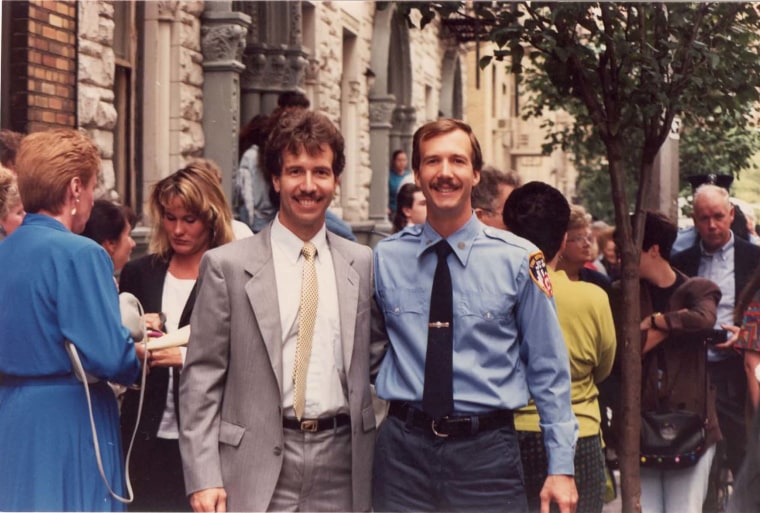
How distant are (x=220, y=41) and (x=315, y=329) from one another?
757 centimetres

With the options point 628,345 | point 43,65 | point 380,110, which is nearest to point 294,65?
point 380,110

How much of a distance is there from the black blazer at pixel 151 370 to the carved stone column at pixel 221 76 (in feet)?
20.1

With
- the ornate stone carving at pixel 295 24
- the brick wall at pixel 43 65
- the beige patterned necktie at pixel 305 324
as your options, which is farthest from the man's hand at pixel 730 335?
the ornate stone carving at pixel 295 24

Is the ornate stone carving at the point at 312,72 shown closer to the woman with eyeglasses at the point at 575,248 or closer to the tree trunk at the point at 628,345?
the woman with eyeglasses at the point at 575,248

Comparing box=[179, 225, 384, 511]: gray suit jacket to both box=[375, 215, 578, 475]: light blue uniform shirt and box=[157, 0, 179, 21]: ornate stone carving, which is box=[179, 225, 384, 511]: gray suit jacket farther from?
box=[157, 0, 179, 21]: ornate stone carving

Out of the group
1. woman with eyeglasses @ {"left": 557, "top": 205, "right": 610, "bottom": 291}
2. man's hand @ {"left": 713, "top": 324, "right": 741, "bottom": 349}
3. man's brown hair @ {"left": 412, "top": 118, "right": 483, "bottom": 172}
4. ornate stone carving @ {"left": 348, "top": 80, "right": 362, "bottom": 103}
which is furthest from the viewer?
ornate stone carving @ {"left": 348, "top": 80, "right": 362, "bottom": 103}

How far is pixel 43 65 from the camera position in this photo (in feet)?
24.4

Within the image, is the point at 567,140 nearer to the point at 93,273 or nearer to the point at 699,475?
the point at 699,475

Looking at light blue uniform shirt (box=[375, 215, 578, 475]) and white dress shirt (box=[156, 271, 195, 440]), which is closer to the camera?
light blue uniform shirt (box=[375, 215, 578, 475])

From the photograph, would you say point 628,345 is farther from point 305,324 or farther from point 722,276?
point 305,324

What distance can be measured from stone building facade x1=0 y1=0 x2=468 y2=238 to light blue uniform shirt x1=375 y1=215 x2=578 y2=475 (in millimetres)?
1944

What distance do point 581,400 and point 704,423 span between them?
47.2 inches

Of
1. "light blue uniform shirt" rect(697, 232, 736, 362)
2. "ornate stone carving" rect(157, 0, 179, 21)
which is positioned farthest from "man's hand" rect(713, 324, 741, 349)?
"ornate stone carving" rect(157, 0, 179, 21)

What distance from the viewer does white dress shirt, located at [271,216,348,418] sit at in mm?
3785
